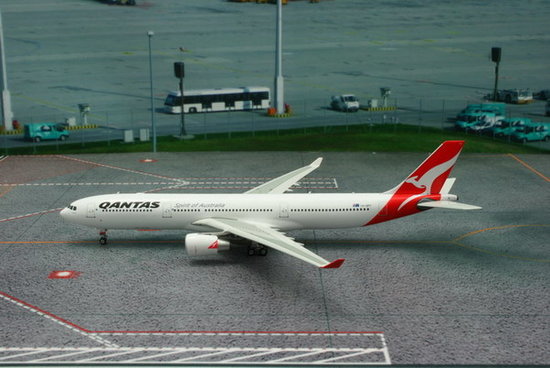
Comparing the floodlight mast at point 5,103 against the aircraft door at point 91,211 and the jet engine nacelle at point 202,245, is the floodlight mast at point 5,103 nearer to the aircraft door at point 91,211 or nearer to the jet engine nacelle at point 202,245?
the aircraft door at point 91,211

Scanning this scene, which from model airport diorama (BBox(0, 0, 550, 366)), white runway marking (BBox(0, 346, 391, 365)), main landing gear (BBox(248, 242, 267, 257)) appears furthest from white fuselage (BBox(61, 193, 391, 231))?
white runway marking (BBox(0, 346, 391, 365))

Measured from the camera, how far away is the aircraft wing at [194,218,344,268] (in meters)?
46.7

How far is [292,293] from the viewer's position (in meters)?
49.0

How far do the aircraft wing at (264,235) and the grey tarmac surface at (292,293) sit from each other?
290 cm

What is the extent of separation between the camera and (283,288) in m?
49.8

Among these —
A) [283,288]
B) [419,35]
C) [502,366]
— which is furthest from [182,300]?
[419,35]

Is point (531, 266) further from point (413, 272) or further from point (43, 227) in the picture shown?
point (43, 227)

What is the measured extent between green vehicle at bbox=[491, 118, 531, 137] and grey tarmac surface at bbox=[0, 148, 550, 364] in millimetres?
29837

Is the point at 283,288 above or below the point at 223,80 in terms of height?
below

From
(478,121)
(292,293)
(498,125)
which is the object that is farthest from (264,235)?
(478,121)

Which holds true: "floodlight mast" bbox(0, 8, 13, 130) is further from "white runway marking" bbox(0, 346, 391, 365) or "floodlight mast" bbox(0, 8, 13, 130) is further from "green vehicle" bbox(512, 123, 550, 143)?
"green vehicle" bbox(512, 123, 550, 143)

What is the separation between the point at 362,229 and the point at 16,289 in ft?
98.4

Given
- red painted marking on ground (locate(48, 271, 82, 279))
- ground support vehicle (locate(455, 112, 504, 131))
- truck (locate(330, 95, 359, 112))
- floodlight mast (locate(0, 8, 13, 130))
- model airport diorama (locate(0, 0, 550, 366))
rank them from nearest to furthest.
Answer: model airport diorama (locate(0, 0, 550, 366)) → red painted marking on ground (locate(48, 271, 82, 279)) → ground support vehicle (locate(455, 112, 504, 131)) → floodlight mast (locate(0, 8, 13, 130)) → truck (locate(330, 95, 359, 112))

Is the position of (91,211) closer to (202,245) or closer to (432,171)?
(202,245)
